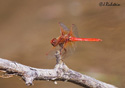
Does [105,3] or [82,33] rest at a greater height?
[105,3]

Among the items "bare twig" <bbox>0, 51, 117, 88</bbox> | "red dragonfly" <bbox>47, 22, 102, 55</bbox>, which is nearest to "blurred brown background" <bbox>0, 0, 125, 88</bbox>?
"red dragonfly" <bbox>47, 22, 102, 55</bbox>

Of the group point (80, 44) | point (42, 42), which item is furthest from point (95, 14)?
point (42, 42)

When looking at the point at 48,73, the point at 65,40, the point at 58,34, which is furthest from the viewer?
the point at 58,34

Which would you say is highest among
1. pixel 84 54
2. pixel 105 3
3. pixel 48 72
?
pixel 105 3

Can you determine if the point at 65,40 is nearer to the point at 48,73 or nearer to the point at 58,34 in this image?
the point at 48,73

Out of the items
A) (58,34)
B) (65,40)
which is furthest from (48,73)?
(58,34)

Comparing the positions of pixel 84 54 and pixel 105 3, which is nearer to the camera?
pixel 84 54

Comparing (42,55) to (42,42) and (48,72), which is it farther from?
(48,72)
